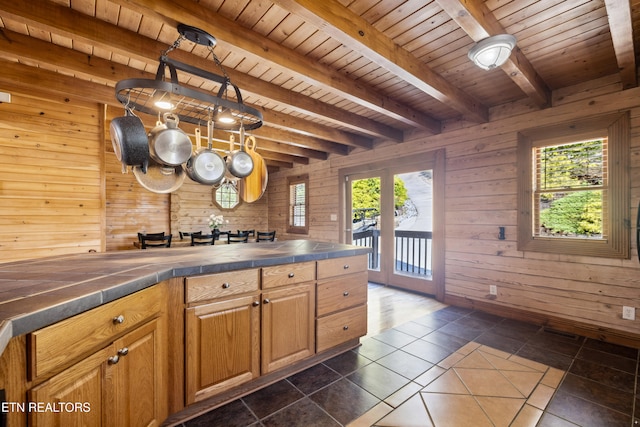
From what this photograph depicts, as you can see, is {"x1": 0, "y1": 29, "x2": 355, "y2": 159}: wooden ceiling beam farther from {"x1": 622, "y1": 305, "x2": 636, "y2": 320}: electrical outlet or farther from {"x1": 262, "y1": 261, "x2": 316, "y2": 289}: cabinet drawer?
{"x1": 622, "y1": 305, "x2": 636, "y2": 320}: electrical outlet

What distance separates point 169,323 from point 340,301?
1.32m

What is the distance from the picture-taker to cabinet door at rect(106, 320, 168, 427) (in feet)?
4.22

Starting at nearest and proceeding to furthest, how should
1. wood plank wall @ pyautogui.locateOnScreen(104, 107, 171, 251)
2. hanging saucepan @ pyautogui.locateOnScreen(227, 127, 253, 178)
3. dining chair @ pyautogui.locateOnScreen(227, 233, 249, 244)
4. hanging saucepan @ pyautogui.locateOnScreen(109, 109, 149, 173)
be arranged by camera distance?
hanging saucepan @ pyautogui.locateOnScreen(109, 109, 149, 173), hanging saucepan @ pyautogui.locateOnScreen(227, 127, 253, 178), dining chair @ pyautogui.locateOnScreen(227, 233, 249, 244), wood plank wall @ pyautogui.locateOnScreen(104, 107, 171, 251)

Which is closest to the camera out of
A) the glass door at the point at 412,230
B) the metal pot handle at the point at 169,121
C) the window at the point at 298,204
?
the metal pot handle at the point at 169,121

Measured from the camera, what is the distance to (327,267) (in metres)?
2.38

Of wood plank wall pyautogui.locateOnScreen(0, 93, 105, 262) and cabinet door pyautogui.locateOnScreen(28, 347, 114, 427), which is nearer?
cabinet door pyautogui.locateOnScreen(28, 347, 114, 427)

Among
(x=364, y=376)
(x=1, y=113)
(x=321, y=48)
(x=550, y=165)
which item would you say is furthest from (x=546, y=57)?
(x=1, y=113)

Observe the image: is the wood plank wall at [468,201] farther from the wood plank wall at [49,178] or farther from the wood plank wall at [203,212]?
the wood plank wall at [203,212]


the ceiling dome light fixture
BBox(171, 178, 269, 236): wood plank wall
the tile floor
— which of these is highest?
the ceiling dome light fixture

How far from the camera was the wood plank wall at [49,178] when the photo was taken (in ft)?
9.60

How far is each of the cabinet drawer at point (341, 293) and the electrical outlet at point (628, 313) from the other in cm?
243

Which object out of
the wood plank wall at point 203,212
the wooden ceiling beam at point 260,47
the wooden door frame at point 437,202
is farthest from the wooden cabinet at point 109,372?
the wood plank wall at point 203,212

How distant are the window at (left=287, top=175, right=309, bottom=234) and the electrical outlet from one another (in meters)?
4.81

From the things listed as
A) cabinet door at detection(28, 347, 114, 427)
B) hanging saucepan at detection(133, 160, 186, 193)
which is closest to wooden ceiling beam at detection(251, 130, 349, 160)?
hanging saucepan at detection(133, 160, 186, 193)
